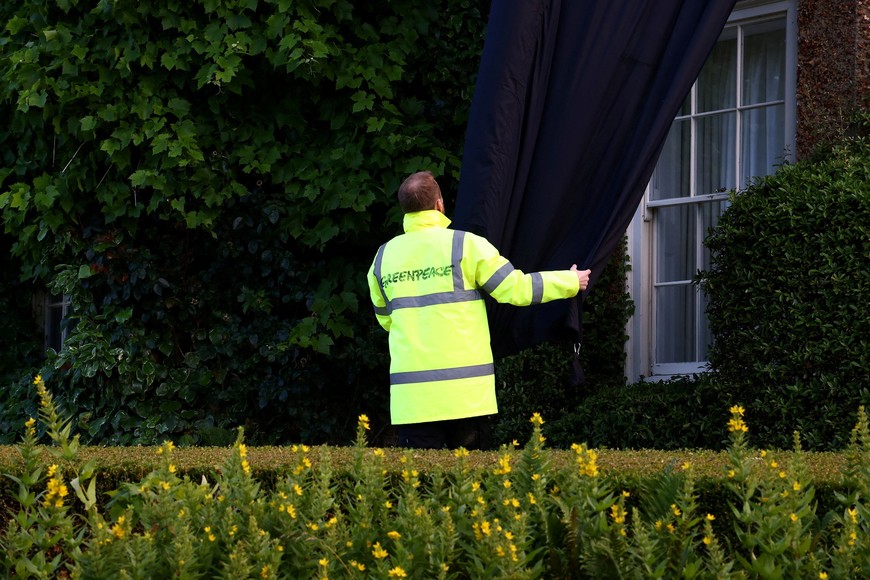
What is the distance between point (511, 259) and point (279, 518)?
12.2 feet

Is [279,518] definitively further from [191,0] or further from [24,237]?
[24,237]

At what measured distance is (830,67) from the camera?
7.01 metres

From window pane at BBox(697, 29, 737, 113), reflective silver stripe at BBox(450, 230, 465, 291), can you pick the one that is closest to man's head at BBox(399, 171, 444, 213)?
reflective silver stripe at BBox(450, 230, 465, 291)

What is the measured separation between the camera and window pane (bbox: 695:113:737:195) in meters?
7.63

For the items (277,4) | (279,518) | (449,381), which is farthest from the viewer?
(277,4)

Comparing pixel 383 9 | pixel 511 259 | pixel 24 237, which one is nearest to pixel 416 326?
pixel 511 259

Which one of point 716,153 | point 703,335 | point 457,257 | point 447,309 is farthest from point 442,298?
point 716,153

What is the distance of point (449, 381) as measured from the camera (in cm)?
A: 573

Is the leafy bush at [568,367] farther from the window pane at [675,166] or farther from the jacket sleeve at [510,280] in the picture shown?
the jacket sleeve at [510,280]

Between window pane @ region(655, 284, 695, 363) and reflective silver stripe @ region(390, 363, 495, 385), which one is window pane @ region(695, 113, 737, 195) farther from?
reflective silver stripe @ region(390, 363, 495, 385)

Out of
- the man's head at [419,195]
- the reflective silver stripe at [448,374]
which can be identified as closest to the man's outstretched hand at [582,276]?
the reflective silver stripe at [448,374]

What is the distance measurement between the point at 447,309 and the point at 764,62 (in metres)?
3.02

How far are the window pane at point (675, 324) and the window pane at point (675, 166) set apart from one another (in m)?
0.61

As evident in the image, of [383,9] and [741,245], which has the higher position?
[383,9]
